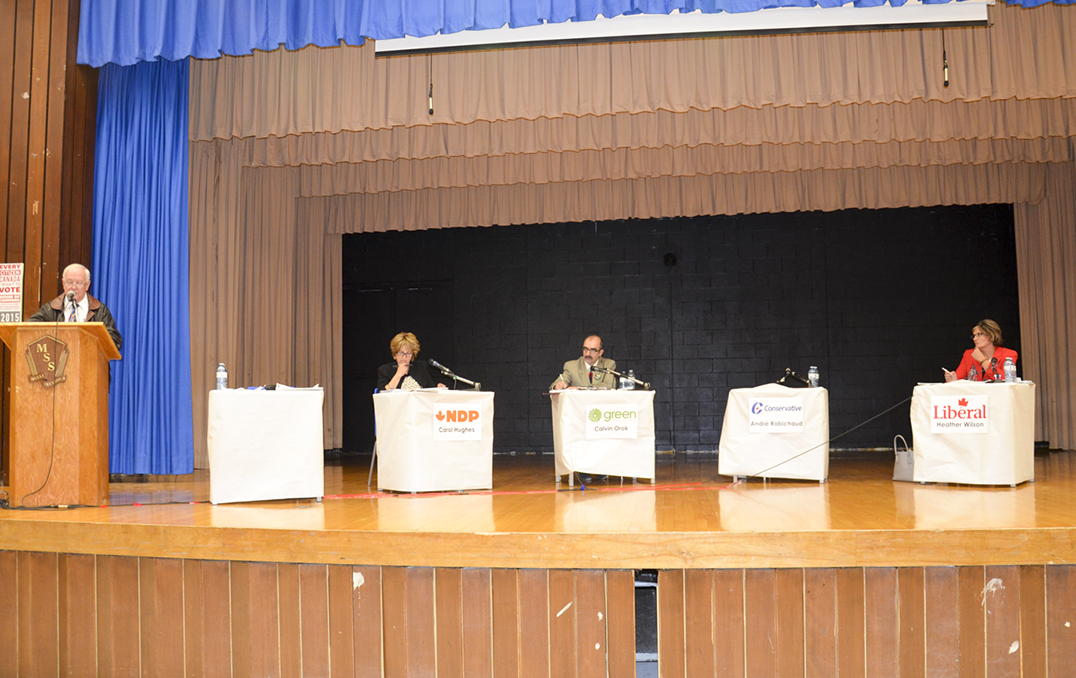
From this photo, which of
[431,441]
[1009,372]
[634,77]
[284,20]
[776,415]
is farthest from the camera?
[634,77]

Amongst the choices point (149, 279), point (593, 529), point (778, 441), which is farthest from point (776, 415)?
point (149, 279)

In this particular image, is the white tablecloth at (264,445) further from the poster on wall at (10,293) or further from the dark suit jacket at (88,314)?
the poster on wall at (10,293)

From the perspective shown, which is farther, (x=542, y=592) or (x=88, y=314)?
Result: (x=88, y=314)

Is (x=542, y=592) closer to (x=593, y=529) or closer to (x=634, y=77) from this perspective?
(x=593, y=529)

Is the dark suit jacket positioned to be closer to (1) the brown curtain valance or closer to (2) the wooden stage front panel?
(2) the wooden stage front panel

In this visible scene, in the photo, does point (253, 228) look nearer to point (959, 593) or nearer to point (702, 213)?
point (702, 213)

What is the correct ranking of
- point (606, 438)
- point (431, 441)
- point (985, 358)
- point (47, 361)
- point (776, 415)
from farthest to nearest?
point (985, 358), point (776, 415), point (606, 438), point (431, 441), point (47, 361)

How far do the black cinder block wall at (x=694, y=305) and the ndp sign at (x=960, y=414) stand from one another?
4.84m

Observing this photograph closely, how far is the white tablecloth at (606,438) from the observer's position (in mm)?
5082

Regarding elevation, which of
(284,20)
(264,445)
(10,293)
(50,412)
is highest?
(284,20)

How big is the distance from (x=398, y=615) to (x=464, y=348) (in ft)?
23.6

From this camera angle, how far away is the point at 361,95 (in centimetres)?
619

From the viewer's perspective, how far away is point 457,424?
4758mm

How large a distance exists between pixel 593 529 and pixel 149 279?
458cm
